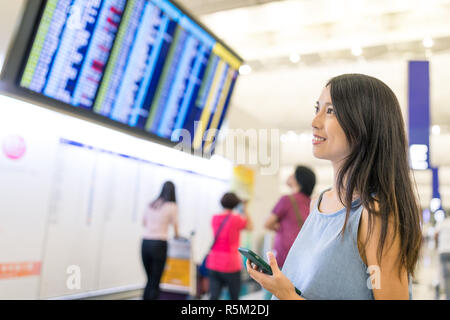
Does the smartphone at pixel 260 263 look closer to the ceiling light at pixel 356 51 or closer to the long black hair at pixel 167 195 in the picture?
the long black hair at pixel 167 195

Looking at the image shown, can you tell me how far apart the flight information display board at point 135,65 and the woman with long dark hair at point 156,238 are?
1265 millimetres

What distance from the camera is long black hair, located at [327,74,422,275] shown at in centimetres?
90

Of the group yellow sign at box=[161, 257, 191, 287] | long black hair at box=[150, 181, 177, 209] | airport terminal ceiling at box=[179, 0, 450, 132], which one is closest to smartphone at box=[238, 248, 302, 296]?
long black hair at box=[150, 181, 177, 209]

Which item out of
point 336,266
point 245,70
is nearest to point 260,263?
point 336,266

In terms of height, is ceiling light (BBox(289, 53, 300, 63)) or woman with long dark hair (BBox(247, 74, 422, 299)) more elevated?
ceiling light (BBox(289, 53, 300, 63))

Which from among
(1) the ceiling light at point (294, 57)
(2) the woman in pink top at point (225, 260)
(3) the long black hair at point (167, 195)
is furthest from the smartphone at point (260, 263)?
(1) the ceiling light at point (294, 57)

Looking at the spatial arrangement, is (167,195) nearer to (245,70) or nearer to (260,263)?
(260,263)

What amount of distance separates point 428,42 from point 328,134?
20.1 ft

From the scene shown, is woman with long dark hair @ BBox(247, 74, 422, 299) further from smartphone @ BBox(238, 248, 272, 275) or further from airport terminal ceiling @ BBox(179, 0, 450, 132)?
airport terminal ceiling @ BBox(179, 0, 450, 132)

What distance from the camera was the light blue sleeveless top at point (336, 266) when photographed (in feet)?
3.03
